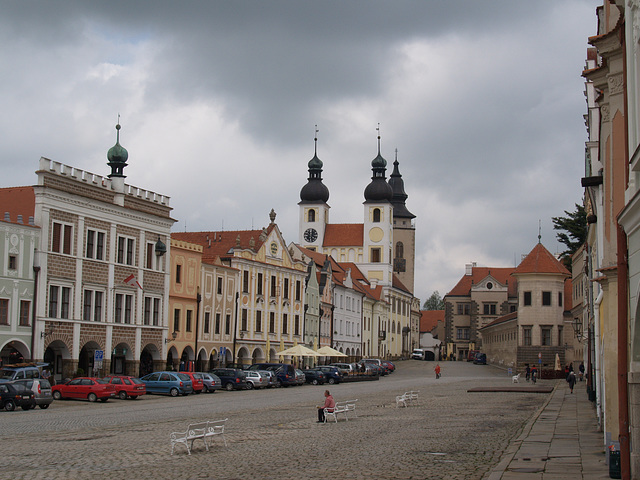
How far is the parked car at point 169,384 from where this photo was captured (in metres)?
47.7

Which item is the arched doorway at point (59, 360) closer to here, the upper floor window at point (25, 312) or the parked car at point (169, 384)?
the upper floor window at point (25, 312)

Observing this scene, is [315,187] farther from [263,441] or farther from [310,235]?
[263,441]

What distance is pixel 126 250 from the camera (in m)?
54.0

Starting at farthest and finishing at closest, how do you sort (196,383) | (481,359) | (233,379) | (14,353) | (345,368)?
(481,359) < (345,368) < (233,379) < (196,383) < (14,353)

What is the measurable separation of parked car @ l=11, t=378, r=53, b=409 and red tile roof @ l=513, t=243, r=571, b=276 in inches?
2345

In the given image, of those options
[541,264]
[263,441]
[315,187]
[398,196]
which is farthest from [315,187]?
[263,441]

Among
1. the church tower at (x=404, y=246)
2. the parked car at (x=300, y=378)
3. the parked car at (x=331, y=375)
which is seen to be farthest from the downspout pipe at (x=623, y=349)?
the church tower at (x=404, y=246)

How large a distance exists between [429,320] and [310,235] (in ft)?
151

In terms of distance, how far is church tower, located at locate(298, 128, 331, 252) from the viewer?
142 m

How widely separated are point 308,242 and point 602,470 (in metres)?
126

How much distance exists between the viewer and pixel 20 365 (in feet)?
135

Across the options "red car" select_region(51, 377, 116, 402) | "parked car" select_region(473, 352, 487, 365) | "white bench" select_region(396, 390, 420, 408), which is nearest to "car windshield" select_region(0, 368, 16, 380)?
"red car" select_region(51, 377, 116, 402)

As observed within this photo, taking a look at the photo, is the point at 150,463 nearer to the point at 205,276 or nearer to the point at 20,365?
the point at 20,365

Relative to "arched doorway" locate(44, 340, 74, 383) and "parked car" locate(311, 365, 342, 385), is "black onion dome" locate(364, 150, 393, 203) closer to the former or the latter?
"parked car" locate(311, 365, 342, 385)
